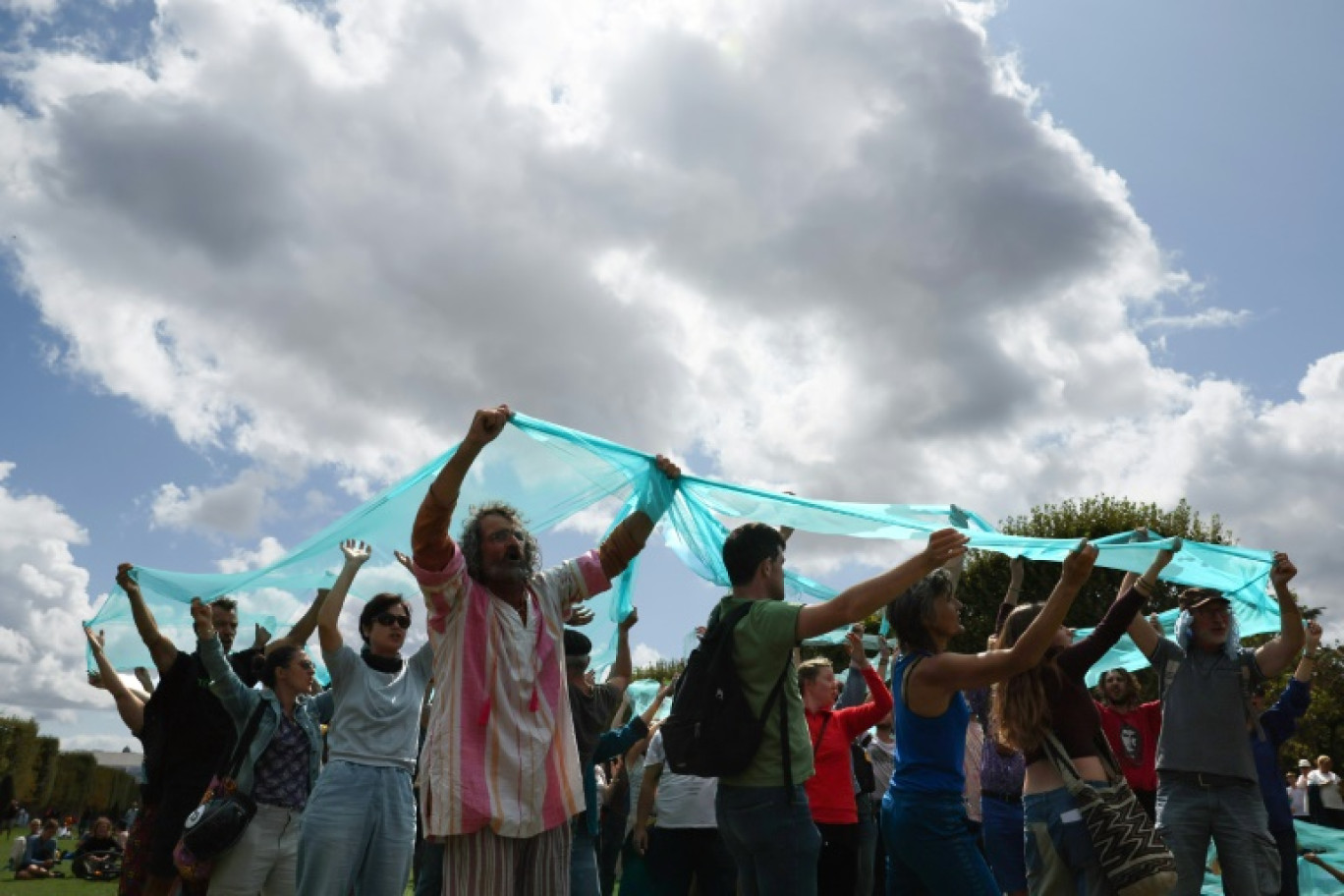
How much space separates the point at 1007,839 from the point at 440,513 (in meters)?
4.88

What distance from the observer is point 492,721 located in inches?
141

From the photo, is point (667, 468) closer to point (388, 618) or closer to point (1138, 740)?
point (388, 618)

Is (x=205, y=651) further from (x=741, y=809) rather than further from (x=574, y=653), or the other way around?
(x=741, y=809)

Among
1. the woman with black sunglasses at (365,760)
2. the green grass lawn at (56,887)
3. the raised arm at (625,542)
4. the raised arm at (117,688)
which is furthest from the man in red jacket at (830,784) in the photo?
the green grass lawn at (56,887)

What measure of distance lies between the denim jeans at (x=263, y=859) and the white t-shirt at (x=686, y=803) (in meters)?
2.65

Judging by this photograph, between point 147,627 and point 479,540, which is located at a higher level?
point 479,540

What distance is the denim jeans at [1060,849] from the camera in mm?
4066

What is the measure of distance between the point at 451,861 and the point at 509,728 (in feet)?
1.53

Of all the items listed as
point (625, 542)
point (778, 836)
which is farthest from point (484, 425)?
point (778, 836)

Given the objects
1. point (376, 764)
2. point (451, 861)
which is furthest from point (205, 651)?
point (451, 861)

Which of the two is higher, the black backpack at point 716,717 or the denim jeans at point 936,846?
the black backpack at point 716,717

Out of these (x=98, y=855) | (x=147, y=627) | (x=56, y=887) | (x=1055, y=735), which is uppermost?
(x=147, y=627)

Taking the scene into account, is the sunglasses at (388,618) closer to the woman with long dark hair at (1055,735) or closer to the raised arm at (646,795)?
the raised arm at (646,795)

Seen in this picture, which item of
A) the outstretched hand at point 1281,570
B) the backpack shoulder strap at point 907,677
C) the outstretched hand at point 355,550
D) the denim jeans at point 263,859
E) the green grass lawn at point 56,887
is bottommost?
the green grass lawn at point 56,887
